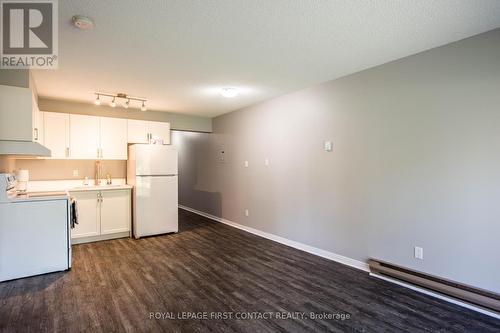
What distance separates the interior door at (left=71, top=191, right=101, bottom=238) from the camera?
4.36 m

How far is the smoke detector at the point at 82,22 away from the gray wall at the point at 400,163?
2.85 metres

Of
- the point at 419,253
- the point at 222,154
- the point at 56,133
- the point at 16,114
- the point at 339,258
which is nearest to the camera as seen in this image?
the point at 419,253

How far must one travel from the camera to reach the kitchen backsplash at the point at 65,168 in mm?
4484

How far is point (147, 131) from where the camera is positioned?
17.3ft

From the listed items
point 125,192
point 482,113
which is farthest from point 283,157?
point 125,192

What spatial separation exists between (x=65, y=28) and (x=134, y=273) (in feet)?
8.68

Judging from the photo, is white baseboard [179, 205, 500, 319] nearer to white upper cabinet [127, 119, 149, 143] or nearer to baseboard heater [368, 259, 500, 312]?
baseboard heater [368, 259, 500, 312]

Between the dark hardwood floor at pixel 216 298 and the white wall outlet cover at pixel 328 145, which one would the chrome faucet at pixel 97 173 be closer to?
the dark hardwood floor at pixel 216 298

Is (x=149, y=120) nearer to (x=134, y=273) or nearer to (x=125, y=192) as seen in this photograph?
(x=125, y=192)

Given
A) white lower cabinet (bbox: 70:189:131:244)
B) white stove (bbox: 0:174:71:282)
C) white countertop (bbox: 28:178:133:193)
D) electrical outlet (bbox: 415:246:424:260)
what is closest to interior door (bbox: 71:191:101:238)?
white lower cabinet (bbox: 70:189:131:244)

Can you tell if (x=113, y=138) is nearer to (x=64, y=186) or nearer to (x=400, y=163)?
(x=64, y=186)

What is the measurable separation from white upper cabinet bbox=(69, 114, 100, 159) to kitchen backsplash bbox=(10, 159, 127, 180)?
0.37m

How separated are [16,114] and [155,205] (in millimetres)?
2489

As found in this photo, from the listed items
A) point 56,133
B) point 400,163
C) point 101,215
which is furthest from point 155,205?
point 400,163
